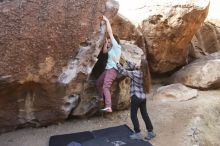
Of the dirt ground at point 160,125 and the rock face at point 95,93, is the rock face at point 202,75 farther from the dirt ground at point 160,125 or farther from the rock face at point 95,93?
the rock face at point 95,93

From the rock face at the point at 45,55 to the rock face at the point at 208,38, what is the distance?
4.41m

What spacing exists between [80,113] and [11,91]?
1209mm

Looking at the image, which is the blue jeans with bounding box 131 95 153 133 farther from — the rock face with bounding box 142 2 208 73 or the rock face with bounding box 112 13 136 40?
the rock face with bounding box 142 2 208 73

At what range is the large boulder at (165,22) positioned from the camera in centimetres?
799

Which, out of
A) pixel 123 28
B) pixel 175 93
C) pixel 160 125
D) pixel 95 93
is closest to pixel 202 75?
pixel 175 93

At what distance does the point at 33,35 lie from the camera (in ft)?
17.5

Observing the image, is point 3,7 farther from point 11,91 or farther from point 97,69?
point 97,69

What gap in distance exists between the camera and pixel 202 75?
311 inches

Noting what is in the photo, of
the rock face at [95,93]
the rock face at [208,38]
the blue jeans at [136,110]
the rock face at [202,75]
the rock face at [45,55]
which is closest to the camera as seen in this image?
the rock face at [45,55]

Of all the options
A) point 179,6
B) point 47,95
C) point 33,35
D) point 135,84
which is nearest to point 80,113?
point 47,95

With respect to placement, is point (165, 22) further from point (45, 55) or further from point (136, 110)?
point (45, 55)

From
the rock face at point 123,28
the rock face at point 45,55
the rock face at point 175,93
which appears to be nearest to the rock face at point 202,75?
the rock face at point 175,93

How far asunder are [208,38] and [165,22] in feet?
8.10

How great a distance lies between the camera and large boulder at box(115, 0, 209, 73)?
7.99m
